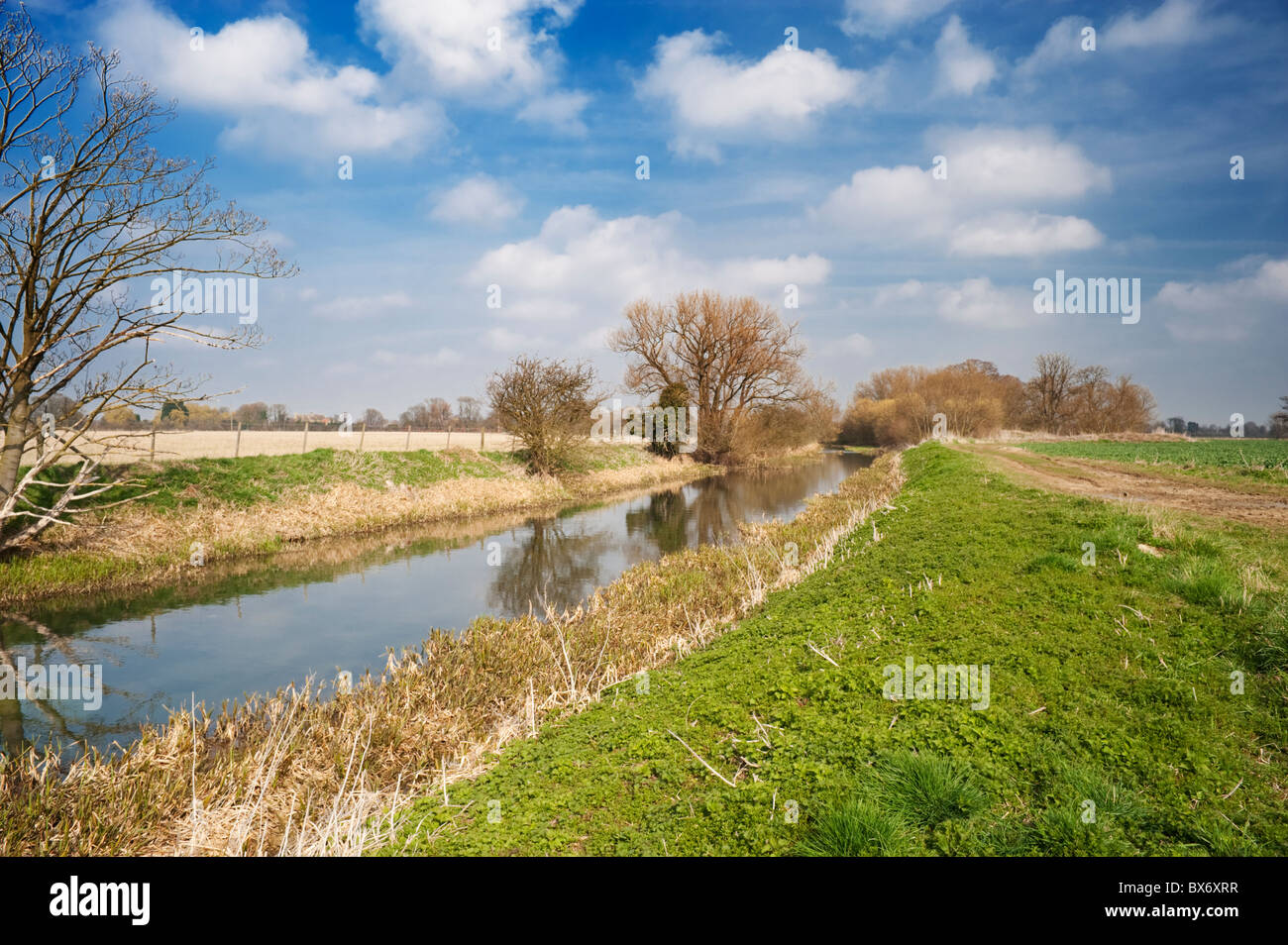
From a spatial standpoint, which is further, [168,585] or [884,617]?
[168,585]

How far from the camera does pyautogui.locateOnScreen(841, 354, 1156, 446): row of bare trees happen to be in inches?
2682

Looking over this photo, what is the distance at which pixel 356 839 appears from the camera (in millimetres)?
4125

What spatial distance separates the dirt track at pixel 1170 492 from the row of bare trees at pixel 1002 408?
159 ft

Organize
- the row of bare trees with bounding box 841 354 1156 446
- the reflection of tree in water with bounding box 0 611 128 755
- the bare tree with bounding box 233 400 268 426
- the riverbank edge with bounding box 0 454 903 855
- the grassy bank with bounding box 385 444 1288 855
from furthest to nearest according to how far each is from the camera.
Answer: the row of bare trees with bounding box 841 354 1156 446 → the bare tree with bounding box 233 400 268 426 → the reflection of tree in water with bounding box 0 611 128 755 → the riverbank edge with bounding box 0 454 903 855 → the grassy bank with bounding box 385 444 1288 855

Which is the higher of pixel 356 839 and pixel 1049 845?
pixel 1049 845

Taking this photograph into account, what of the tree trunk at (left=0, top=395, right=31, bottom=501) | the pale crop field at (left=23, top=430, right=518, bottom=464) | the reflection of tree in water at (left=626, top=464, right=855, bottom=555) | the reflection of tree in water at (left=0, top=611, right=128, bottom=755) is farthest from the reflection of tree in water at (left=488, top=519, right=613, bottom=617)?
the pale crop field at (left=23, top=430, right=518, bottom=464)

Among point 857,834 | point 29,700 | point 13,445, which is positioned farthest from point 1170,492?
point 13,445

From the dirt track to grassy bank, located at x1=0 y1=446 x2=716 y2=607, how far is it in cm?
1907

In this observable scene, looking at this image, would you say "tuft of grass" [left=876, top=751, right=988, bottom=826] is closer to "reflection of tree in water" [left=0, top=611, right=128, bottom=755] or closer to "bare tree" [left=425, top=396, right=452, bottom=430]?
"reflection of tree in water" [left=0, top=611, right=128, bottom=755]

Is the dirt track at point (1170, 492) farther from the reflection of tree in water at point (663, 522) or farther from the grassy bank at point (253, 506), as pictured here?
the grassy bank at point (253, 506)

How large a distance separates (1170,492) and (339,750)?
58.1 ft
